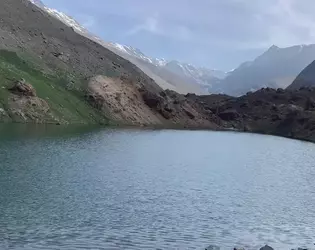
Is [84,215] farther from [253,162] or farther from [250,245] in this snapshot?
[253,162]

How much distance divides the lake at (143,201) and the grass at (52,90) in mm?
62094

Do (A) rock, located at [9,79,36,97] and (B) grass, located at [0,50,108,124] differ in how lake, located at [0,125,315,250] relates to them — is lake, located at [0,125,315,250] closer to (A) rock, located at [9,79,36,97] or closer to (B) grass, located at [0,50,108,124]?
(A) rock, located at [9,79,36,97]

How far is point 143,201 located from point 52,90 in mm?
131994

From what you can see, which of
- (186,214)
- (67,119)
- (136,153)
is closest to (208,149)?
(136,153)

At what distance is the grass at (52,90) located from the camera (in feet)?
541

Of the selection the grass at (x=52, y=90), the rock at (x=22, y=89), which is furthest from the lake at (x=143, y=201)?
the grass at (x=52, y=90)

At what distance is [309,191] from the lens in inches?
2844

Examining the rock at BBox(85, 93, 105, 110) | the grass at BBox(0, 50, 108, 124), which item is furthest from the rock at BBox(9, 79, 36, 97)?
the rock at BBox(85, 93, 105, 110)

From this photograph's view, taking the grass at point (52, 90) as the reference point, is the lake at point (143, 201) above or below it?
below

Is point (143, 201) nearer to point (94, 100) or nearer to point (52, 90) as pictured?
point (52, 90)

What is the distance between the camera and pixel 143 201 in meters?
54.8

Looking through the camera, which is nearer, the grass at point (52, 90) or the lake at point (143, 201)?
the lake at point (143, 201)

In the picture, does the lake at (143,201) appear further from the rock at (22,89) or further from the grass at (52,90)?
the grass at (52,90)

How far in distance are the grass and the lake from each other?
62094 mm
